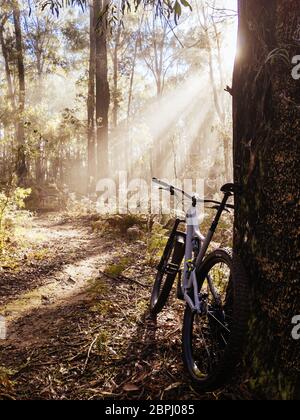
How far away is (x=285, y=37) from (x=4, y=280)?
15.2ft

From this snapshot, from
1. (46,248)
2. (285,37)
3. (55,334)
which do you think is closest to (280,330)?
(285,37)

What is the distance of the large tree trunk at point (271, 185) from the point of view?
7.34ft

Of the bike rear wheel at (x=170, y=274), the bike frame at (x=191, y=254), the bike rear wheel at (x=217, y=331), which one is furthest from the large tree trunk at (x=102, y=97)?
the bike rear wheel at (x=217, y=331)

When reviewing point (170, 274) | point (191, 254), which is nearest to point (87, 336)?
point (170, 274)

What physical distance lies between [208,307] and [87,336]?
4.19 feet

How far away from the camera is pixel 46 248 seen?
7.04 metres

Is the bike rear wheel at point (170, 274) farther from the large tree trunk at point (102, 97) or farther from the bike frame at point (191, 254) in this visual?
the large tree trunk at point (102, 97)

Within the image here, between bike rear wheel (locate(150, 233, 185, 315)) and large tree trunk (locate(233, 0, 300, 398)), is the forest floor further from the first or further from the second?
large tree trunk (locate(233, 0, 300, 398))

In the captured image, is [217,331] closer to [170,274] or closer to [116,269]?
[170,274]

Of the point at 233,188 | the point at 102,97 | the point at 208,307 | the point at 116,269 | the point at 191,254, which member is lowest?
the point at 116,269

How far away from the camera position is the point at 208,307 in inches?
109

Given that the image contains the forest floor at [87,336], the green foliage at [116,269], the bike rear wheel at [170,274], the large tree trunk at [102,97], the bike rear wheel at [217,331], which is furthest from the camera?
the large tree trunk at [102,97]

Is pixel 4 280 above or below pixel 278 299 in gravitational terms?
below
